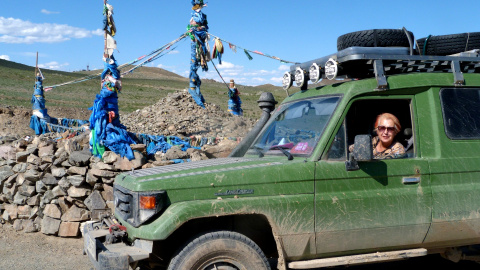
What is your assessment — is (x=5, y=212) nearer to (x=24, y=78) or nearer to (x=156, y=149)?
(x=156, y=149)

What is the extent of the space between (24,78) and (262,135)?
5644 cm

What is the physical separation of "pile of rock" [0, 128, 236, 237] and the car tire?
14.0 ft

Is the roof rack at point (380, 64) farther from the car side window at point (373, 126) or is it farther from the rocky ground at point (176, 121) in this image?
the rocky ground at point (176, 121)

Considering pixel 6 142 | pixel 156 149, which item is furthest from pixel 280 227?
pixel 6 142

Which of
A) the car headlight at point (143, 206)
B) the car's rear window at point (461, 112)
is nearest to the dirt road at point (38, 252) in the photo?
the car headlight at point (143, 206)

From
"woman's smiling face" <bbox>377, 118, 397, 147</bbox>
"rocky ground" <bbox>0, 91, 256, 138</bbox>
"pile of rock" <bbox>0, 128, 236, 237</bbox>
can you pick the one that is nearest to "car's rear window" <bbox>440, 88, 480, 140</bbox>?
"woman's smiling face" <bbox>377, 118, 397, 147</bbox>

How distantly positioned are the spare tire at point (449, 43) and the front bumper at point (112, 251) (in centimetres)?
352

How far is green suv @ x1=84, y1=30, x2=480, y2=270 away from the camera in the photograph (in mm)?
3973

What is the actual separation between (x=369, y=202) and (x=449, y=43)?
86.4 inches

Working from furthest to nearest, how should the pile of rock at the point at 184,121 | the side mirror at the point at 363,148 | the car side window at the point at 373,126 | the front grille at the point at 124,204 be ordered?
the pile of rock at the point at 184,121
the car side window at the point at 373,126
the front grille at the point at 124,204
the side mirror at the point at 363,148

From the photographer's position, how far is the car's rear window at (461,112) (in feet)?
14.9

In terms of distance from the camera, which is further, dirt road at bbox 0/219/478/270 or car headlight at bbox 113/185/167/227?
dirt road at bbox 0/219/478/270

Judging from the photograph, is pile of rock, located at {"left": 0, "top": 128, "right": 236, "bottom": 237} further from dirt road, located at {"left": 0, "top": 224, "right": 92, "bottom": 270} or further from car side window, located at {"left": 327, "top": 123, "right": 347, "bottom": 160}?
car side window, located at {"left": 327, "top": 123, "right": 347, "bottom": 160}

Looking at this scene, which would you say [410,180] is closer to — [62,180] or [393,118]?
[393,118]
